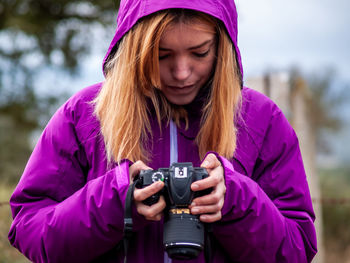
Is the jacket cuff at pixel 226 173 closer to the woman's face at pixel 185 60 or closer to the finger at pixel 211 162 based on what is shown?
the finger at pixel 211 162

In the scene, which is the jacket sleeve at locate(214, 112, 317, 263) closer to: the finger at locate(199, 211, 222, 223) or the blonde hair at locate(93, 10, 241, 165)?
the finger at locate(199, 211, 222, 223)

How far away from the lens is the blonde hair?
6.61ft

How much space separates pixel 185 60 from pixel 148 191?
0.56 meters

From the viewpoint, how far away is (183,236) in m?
1.75

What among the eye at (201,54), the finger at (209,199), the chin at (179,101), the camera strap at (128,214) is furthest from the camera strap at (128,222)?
the eye at (201,54)

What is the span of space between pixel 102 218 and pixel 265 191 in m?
0.66

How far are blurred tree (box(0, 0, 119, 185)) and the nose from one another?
5.73 metres

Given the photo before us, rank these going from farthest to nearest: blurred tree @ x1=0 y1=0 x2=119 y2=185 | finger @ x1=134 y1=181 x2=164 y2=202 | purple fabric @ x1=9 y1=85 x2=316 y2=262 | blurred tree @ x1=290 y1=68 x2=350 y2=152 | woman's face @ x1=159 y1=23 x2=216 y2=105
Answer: blurred tree @ x1=290 y1=68 x2=350 y2=152 → blurred tree @ x1=0 y1=0 x2=119 y2=185 → woman's face @ x1=159 y1=23 x2=216 y2=105 → purple fabric @ x1=9 y1=85 x2=316 y2=262 → finger @ x1=134 y1=181 x2=164 y2=202

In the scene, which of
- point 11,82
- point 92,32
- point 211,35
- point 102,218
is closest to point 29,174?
point 102,218

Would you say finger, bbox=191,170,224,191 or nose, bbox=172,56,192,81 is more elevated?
nose, bbox=172,56,192,81

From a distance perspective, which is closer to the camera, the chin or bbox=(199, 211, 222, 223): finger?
bbox=(199, 211, 222, 223): finger

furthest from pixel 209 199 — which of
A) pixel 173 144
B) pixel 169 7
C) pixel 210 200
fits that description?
pixel 169 7

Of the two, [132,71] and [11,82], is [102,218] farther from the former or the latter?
[11,82]

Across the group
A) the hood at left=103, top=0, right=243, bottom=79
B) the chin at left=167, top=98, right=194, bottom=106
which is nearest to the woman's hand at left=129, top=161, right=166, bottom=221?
the chin at left=167, top=98, right=194, bottom=106
